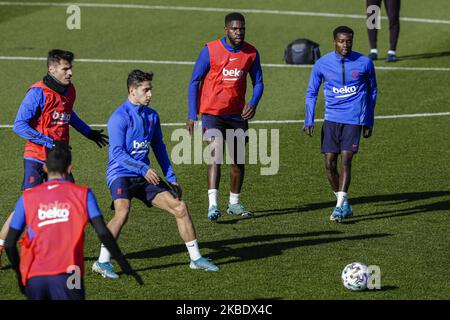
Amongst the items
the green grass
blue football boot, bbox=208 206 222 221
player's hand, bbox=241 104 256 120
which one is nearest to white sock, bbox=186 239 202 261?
the green grass

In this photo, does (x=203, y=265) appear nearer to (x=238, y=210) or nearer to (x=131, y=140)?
(x=131, y=140)

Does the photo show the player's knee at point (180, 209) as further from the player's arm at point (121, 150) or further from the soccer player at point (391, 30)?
the soccer player at point (391, 30)

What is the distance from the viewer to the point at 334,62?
640 inches

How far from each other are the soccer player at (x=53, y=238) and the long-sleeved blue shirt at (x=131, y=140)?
10.4 ft

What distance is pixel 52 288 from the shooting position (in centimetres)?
991

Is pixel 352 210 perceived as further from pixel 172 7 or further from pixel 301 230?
pixel 172 7

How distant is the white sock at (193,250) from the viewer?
13531mm

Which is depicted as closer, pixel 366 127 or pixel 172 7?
pixel 366 127

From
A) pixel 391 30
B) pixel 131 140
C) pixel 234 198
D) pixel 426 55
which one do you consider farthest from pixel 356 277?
pixel 426 55

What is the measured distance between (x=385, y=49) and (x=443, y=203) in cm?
1237

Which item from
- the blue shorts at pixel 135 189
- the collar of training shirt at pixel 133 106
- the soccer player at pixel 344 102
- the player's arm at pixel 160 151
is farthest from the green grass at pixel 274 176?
the collar of training shirt at pixel 133 106

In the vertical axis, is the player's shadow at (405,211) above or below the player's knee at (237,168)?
below

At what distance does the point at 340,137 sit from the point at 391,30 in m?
11.0
